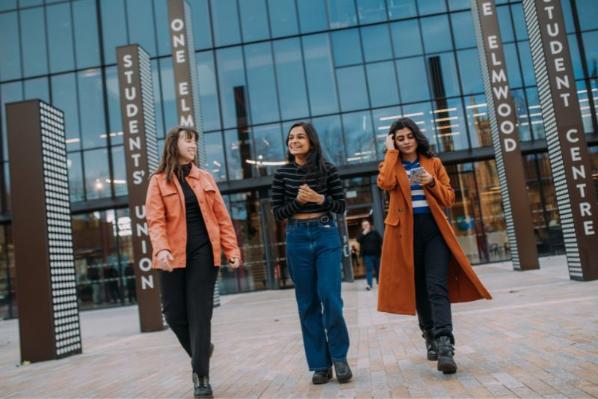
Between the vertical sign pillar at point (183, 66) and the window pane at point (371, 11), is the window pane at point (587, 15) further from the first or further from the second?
the vertical sign pillar at point (183, 66)

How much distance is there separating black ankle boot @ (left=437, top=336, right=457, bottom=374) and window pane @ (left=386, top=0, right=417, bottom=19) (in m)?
19.1

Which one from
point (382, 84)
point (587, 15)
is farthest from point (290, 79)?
point (587, 15)

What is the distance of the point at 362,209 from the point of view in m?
20.2

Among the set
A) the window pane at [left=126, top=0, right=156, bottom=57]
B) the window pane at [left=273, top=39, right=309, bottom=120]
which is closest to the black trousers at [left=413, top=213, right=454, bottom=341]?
the window pane at [left=273, top=39, right=309, bottom=120]

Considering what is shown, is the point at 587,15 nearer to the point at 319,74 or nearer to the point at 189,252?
the point at 319,74

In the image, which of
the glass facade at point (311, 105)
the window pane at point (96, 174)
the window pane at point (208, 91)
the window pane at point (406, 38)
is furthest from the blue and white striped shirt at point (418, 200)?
the window pane at point (96, 174)

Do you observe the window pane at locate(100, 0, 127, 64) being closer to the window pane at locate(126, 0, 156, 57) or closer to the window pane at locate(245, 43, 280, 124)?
the window pane at locate(126, 0, 156, 57)

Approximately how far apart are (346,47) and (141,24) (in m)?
8.25

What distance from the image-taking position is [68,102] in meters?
22.4

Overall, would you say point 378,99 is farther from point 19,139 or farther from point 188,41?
point 19,139

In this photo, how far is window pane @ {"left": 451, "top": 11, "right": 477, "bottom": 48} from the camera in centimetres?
2091

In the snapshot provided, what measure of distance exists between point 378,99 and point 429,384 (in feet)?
58.3

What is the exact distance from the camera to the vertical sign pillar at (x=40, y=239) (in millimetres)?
7664

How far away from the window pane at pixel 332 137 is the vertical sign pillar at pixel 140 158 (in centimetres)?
942
